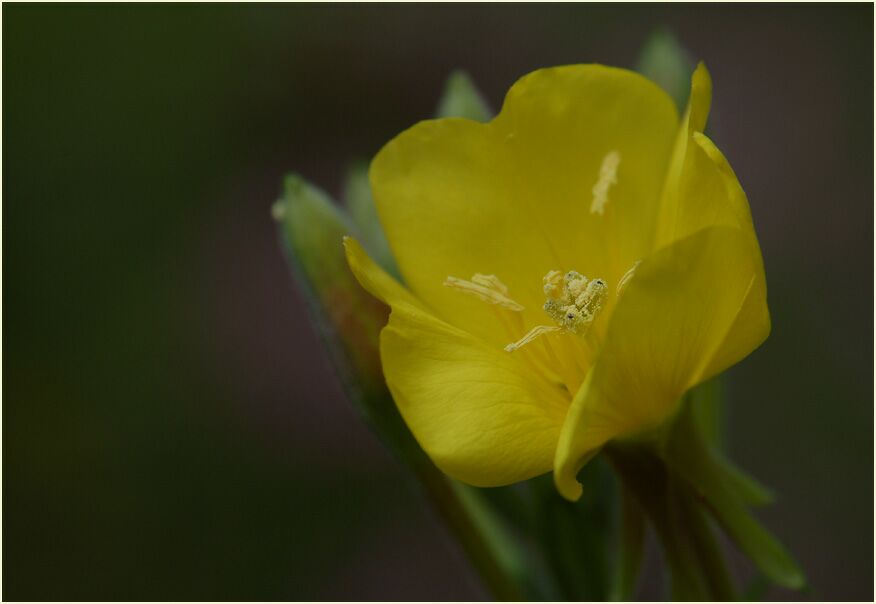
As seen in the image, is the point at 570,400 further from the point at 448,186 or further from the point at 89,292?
the point at 89,292

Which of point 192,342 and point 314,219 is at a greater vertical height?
point 314,219

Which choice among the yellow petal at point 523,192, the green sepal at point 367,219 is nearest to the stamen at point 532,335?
the yellow petal at point 523,192

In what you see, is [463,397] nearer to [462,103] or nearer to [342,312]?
[342,312]

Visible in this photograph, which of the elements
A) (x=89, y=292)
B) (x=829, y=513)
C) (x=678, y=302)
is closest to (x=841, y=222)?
(x=829, y=513)

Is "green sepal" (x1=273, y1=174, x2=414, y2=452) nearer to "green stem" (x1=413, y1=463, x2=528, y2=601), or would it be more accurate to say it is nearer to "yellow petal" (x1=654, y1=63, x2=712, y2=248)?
"green stem" (x1=413, y1=463, x2=528, y2=601)

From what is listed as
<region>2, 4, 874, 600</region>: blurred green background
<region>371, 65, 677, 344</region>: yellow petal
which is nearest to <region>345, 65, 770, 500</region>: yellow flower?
<region>371, 65, 677, 344</region>: yellow petal

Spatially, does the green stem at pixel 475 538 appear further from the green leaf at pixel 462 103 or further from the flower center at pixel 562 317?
the green leaf at pixel 462 103
